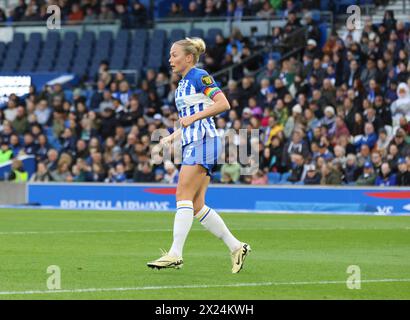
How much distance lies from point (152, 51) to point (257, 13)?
10.9ft

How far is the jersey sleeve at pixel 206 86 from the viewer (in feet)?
37.9

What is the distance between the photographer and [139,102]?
30.8 metres

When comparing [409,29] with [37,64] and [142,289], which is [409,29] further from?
[142,289]

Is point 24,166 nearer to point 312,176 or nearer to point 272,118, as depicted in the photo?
point 272,118

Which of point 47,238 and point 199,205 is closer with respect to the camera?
point 199,205

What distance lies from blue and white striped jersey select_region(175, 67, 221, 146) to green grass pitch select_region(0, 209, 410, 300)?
4.53 ft

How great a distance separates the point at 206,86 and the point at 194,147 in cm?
63

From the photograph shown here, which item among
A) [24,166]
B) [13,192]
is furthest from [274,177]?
[24,166]

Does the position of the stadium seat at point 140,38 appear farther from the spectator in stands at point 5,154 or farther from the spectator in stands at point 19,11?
the spectator in stands at point 5,154

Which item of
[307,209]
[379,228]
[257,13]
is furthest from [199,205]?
[257,13]

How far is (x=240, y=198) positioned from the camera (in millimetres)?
26047

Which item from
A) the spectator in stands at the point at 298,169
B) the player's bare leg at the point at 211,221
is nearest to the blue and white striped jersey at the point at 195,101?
the player's bare leg at the point at 211,221
